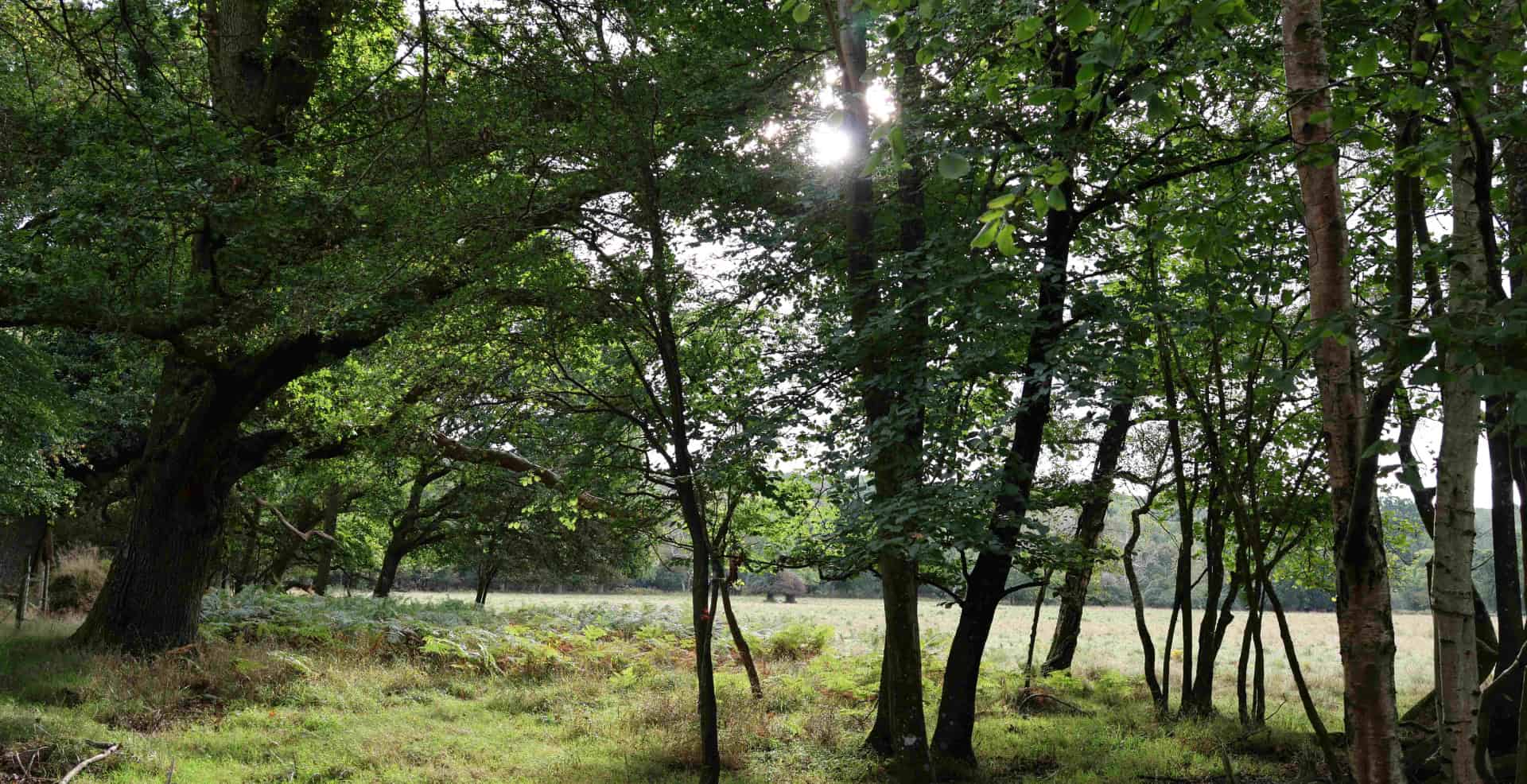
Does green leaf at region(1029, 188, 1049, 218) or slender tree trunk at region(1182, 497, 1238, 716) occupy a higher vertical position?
green leaf at region(1029, 188, 1049, 218)

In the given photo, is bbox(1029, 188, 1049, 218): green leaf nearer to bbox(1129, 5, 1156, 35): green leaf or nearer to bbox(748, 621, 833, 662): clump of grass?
bbox(1129, 5, 1156, 35): green leaf

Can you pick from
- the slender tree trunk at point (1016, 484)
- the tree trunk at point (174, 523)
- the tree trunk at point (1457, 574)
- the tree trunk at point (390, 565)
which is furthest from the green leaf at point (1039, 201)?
the tree trunk at point (390, 565)

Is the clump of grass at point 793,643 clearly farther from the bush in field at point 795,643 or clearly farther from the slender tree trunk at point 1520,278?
the slender tree trunk at point 1520,278

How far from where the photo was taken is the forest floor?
831 cm

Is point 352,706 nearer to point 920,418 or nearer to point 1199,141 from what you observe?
point 920,418

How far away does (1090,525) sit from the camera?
1288 cm

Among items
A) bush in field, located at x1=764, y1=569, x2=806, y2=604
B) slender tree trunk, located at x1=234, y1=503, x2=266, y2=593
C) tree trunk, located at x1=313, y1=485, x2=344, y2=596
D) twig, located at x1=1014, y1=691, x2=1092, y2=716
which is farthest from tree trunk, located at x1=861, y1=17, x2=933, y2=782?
bush in field, located at x1=764, y1=569, x2=806, y2=604

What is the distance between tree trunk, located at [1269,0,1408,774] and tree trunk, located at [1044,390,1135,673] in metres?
5.61

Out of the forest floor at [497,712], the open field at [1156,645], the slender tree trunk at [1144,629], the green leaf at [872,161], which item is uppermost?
the green leaf at [872,161]

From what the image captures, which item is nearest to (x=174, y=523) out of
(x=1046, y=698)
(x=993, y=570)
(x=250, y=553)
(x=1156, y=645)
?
(x=993, y=570)

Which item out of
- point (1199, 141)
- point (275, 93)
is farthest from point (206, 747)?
point (1199, 141)

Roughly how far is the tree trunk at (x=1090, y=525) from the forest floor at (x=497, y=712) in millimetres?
621

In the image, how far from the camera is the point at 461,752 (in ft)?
29.1

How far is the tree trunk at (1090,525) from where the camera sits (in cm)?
996
